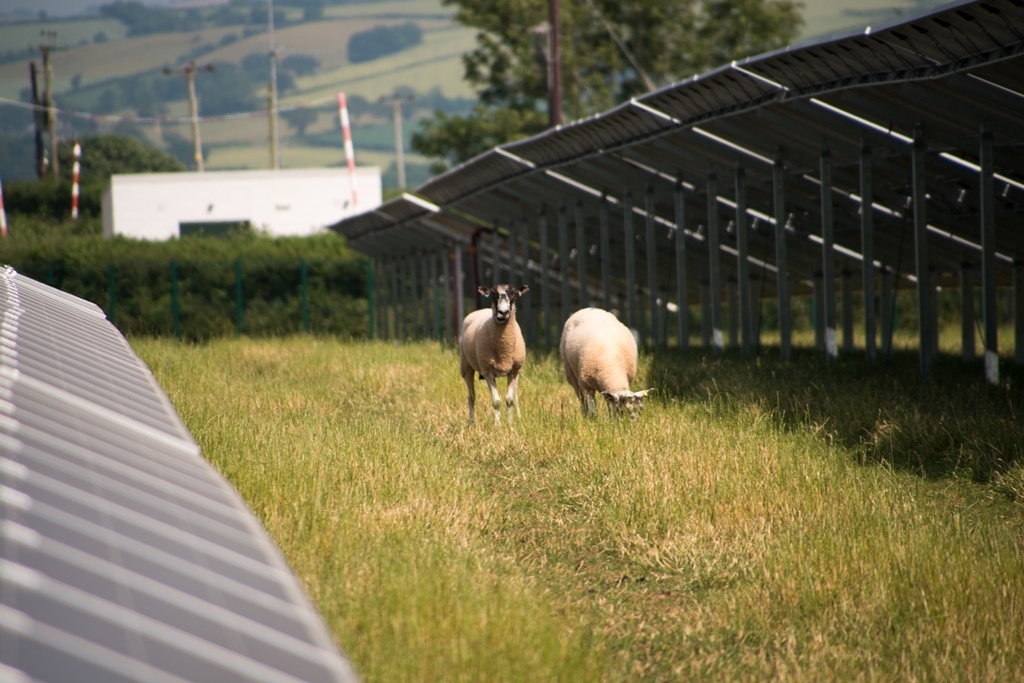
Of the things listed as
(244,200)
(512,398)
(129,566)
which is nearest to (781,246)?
(512,398)

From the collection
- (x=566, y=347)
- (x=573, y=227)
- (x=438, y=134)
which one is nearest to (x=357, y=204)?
(x=438, y=134)

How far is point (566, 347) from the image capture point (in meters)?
11.3

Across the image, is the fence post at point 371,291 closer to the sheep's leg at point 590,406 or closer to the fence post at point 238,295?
the fence post at point 238,295

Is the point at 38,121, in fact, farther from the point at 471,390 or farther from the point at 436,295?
the point at 471,390

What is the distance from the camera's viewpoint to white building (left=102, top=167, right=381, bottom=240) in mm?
45656

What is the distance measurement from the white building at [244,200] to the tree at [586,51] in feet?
16.6

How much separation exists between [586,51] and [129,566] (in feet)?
174

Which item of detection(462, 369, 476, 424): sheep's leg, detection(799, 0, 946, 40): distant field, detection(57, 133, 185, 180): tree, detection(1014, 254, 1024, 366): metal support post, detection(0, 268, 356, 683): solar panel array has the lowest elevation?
detection(57, 133, 185, 180): tree

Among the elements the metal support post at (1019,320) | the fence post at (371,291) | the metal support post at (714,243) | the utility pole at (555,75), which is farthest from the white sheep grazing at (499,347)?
the fence post at (371,291)

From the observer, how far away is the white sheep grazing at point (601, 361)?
9.98m

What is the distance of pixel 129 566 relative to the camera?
10.3 ft

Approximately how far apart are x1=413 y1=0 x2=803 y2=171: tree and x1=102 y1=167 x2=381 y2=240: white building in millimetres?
5073

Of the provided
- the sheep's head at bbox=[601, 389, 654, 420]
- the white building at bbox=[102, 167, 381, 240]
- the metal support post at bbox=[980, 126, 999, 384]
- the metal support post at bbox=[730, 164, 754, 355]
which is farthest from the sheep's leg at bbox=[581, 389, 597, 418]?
the white building at bbox=[102, 167, 381, 240]

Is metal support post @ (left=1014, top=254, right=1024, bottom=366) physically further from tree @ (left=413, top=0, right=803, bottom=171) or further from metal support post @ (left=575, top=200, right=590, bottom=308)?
tree @ (left=413, top=0, right=803, bottom=171)
